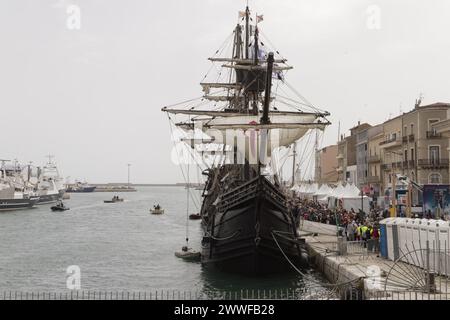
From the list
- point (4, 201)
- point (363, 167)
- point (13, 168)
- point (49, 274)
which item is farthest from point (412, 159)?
point (13, 168)

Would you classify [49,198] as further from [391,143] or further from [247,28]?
[247,28]

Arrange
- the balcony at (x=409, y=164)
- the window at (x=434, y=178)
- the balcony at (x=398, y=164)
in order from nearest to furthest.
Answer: the window at (x=434, y=178) → the balcony at (x=409, y=164) → the balcony at (x=398, y=164)

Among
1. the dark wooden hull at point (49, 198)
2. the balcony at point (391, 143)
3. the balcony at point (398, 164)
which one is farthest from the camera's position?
the dark wooden hull at point (49, 198)

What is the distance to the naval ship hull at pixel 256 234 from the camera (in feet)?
83.3

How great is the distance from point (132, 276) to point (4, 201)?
260 ft

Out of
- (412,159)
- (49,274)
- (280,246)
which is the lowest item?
(49,274)

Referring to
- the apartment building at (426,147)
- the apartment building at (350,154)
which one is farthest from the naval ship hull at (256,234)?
the apartment building at (350,154)

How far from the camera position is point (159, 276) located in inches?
1109

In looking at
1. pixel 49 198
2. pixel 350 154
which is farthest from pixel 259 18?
pixel 49 198

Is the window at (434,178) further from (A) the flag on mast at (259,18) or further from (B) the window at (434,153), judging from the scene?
(A) the flag on mast at (259,18)

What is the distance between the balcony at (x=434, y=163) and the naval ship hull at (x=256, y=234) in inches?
A: 1093

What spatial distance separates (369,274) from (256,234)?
26.1 feet

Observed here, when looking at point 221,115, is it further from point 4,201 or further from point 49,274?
point 4,201
